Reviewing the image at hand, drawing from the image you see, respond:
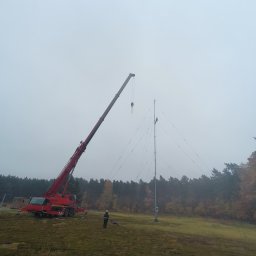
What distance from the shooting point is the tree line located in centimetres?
5731

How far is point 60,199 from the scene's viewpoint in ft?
109

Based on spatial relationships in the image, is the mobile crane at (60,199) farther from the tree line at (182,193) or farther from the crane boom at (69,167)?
the tree line at (182,193)

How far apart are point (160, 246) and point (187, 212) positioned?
7069 centimetres

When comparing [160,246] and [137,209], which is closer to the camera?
[160,246]

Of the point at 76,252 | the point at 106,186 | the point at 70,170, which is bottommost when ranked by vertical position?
the point at 76,252

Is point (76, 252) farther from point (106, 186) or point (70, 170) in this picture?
point (106, 186)

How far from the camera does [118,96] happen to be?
124ft

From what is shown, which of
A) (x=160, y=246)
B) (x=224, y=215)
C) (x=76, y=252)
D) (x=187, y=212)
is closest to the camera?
(x=76, y=252)

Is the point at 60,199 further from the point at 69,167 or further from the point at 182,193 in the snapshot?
the point at 182,193

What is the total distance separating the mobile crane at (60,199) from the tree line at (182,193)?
34.7 metres

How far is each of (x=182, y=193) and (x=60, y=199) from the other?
6996 centimetres

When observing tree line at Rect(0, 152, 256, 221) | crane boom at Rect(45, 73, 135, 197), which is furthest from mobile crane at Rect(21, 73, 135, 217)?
tree line at Rect(0, 152, 256, 221)

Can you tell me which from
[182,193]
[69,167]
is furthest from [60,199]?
[182,193]

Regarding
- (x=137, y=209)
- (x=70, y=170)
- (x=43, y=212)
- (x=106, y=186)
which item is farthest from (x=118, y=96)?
(x=106, y=186)
